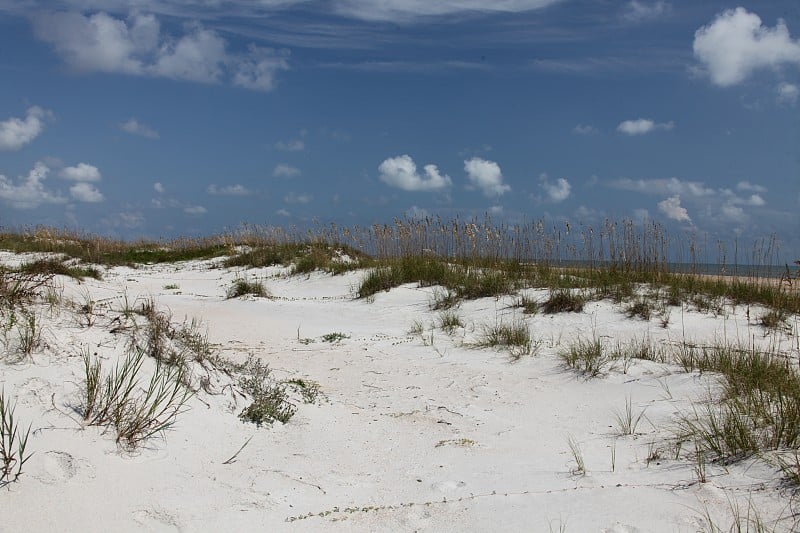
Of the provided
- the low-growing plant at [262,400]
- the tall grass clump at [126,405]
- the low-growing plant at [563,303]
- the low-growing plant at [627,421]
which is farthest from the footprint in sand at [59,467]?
the low-growing plant at [563,303]

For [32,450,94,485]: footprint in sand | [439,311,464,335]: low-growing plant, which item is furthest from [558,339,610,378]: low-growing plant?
[32,450,94,485]: footprint in sand

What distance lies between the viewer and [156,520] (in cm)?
260

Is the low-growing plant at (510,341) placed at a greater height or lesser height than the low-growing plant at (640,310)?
lesser

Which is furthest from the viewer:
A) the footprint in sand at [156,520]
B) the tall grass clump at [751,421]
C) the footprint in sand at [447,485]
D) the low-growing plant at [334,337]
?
the low-growing plant at [334,337]

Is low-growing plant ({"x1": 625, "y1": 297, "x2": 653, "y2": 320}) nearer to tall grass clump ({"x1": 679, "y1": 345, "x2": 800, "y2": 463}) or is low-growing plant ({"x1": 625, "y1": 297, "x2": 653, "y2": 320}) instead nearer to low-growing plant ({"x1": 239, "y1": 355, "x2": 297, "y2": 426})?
tall grass clump ({"x1": 679, "y1": 345, "x2": 800, "y2": 463})

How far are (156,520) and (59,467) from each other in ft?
2.04

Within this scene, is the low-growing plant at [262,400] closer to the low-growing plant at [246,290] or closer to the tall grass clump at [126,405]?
the tall grass clump at [126,405]

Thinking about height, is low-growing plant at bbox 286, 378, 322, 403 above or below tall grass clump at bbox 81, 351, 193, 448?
below

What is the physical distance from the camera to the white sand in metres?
2.67

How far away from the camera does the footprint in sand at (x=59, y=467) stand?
270 cm

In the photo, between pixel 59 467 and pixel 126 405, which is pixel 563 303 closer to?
pixel 126 405

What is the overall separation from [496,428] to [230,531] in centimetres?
229

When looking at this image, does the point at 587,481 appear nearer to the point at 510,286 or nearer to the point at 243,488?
the point at 243,488

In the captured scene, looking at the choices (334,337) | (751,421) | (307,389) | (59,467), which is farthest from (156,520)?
(334,337)
